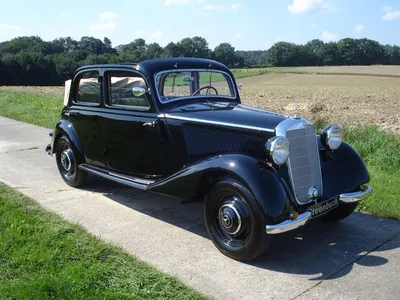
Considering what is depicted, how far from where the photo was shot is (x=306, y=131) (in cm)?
403

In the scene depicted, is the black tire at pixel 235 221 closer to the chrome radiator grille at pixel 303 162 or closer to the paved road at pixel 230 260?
the paved road at pixel 230 260

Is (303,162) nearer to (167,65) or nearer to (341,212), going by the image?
(341,212)

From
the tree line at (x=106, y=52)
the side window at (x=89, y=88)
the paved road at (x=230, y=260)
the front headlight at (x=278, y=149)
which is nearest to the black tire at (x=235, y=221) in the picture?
the paved road at (x=230, y=260)

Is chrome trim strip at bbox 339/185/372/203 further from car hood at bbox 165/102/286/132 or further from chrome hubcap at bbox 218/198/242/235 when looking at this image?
chrome hubcap at bbox 218/198/242/235

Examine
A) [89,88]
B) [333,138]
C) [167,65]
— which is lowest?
[333,138]

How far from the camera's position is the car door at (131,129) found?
467 cm

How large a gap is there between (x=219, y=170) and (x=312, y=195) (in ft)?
3.03

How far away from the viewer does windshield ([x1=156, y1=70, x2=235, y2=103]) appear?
4.86 meters

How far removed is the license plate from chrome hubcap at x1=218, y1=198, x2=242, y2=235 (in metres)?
0.67

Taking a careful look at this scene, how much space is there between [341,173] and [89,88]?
351 centimetres

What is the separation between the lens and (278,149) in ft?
12.1

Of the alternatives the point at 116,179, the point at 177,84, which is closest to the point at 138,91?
the point at 177,84

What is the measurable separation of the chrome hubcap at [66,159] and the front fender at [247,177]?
237 cm

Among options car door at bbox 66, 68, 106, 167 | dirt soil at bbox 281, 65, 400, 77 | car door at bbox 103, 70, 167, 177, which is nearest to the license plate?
car door at bbox 103, 70, 167, 177
